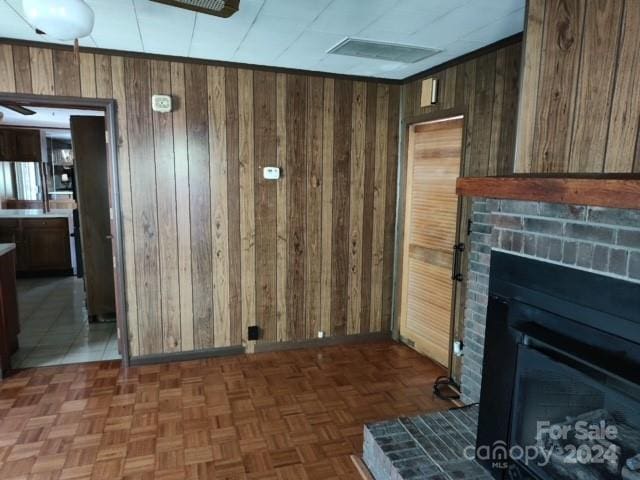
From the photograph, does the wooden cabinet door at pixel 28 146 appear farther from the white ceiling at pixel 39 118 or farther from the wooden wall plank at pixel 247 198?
the wooden wall plank at pixel 247 198

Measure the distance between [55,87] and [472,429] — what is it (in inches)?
132

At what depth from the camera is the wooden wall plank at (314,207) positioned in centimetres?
347

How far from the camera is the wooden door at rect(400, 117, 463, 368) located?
3160 millimetres

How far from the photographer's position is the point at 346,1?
6.81 feet

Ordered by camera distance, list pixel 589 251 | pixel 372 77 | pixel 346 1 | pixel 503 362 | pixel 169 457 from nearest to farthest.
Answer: pixel 589 251 < pixel 503 362 < pixel 346 1 < pixel 169 457 < pixel 372 77

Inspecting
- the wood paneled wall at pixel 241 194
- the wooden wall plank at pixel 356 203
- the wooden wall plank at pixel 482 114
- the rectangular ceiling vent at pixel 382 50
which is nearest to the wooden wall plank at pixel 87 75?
the wood paneled wall at pixel 241 194

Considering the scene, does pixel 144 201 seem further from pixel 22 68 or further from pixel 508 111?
pixel 508 111

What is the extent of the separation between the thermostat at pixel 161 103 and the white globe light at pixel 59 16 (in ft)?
4.81

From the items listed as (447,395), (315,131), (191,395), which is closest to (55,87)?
(315,131)

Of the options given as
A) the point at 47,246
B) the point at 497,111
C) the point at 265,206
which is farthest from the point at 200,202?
the point at 47,246

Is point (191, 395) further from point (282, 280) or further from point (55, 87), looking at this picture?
point (55, 87)

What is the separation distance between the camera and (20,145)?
6312mm

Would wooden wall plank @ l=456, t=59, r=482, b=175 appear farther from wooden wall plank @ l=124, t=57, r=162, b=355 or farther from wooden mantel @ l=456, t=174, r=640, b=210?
wooden wall plank @ l=124, t=57, r=162, b=355

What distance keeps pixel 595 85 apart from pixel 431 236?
204 centimetres
